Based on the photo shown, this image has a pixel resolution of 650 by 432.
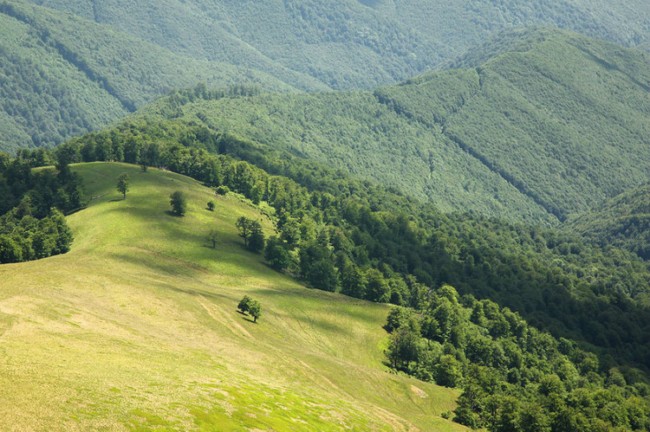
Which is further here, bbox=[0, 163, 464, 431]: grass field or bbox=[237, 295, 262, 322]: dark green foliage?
bbox=[237, 295, 262, 322]: dark green foliage

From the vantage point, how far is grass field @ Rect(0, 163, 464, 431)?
6706cm

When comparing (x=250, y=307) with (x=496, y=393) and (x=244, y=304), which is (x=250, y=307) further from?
(x=496, y=393)

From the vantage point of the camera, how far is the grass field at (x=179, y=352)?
6706 centimetres

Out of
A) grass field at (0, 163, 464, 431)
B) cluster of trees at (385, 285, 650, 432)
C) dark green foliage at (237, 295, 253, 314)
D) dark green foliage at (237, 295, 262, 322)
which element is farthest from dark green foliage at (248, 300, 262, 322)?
cluster of trees at (385, 285, 650, 432)

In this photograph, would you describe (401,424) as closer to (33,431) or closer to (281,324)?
(281,324)

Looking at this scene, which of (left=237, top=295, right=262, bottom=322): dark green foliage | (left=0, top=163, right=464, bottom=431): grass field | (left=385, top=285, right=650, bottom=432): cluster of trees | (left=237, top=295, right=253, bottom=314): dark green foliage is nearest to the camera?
(left=0, top=163, right=464, bottom=431): grass field

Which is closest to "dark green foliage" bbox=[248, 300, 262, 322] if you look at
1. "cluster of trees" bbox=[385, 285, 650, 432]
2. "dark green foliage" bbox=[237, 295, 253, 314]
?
"dark green foliage" bbox=[237, 295, 253, 314]

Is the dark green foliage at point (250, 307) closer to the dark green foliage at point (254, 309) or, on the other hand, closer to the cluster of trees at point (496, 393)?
the dark green foliage at point (254, 309)

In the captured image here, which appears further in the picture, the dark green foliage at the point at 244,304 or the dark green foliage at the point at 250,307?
the dark green foliage at the point at 244,304

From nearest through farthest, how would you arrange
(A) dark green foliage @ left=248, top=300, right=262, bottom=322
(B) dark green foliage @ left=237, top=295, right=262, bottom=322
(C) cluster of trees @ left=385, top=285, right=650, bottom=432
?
1. (C) cluster of trees @ left=385, top=285, right=650, bottom=432
2. (A) dark green foliage @ left=248, top=300, right=262, bottom=322
3. (B) dark green foliage @ left=237, top=295, right=262, bottom=322

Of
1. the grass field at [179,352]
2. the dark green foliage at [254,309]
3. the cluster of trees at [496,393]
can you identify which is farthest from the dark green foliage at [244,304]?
the cluster of trees at [496,393]

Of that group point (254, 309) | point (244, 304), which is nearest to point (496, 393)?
point (254, 309)

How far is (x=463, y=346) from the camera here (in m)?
197

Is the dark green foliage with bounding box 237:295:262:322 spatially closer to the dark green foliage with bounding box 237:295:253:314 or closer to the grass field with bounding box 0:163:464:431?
the dark green foliage with bounding box 237:295:253:314
